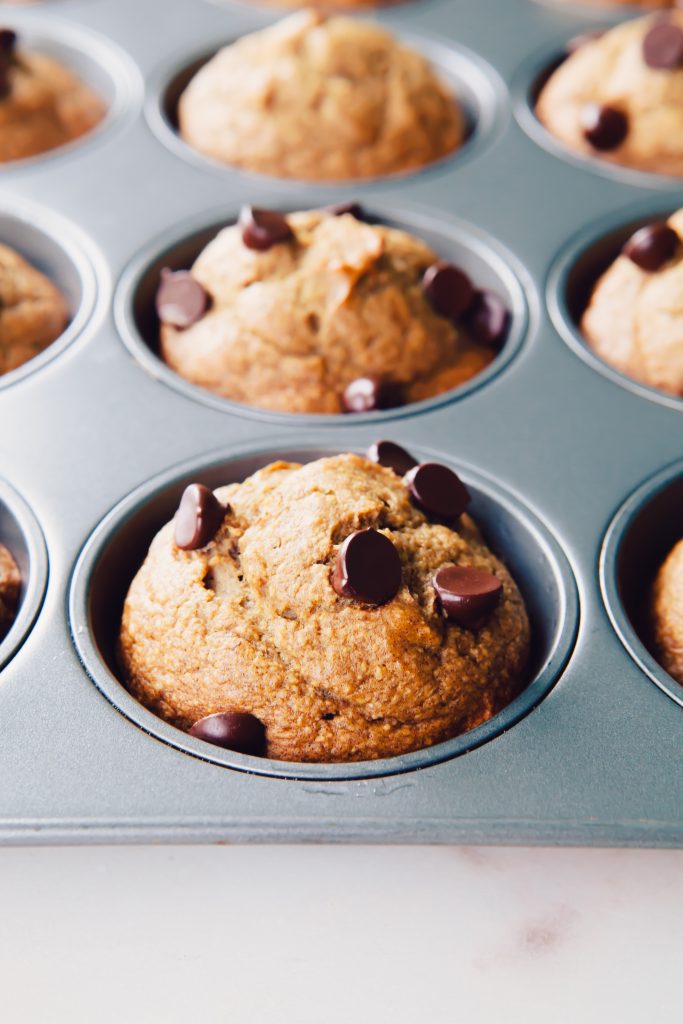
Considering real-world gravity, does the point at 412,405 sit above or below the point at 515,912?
above

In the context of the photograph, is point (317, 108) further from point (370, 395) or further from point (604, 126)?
point (370, 395)

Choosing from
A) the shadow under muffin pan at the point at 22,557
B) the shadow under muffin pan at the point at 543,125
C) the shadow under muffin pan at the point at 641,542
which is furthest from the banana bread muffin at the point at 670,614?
the shadow under muffin pan at the point at 543,125

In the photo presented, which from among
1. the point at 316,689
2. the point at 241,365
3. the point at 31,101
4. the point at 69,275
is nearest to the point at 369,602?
the point at 316,689

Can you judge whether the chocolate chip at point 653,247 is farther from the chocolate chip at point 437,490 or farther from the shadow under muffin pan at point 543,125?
the chocolate chip at point 437,490

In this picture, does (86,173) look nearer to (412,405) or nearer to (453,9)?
(412,405)

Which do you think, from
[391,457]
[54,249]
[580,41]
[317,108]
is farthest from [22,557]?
[580,41]

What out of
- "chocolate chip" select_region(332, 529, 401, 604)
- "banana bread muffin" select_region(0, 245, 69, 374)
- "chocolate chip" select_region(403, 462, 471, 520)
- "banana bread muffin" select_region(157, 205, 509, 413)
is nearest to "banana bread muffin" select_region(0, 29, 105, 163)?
"banana bread muffin" select_region(0, 245, 69, 374)
